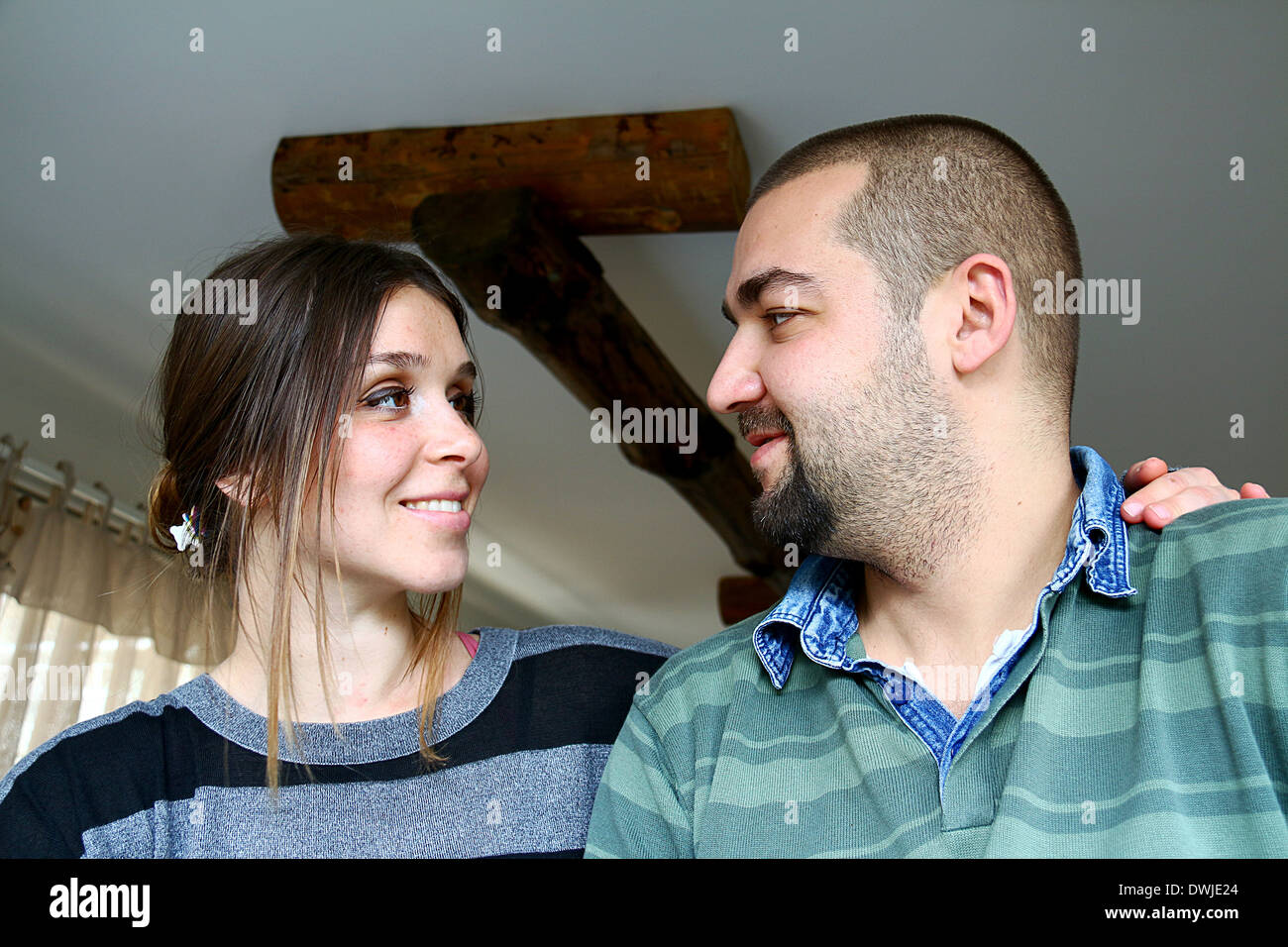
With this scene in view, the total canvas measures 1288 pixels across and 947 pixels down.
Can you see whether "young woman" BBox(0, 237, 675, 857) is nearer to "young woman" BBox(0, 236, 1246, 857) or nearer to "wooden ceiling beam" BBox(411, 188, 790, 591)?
"young woman" BBox(0, 236, 1246, 857)

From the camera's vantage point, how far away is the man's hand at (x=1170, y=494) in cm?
110

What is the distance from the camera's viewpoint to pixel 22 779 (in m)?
1.15

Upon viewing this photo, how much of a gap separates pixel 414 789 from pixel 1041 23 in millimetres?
1889

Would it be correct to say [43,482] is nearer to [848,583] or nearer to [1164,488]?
[848,583]

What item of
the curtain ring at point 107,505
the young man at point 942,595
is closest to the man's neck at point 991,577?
the young man at point 942,595

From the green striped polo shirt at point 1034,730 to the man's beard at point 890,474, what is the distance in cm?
11

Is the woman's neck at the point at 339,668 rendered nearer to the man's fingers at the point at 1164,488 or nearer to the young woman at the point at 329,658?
the young woman at the point at 329,658

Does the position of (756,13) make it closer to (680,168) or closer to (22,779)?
(680,168)

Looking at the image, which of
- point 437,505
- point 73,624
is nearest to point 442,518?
point 437,505

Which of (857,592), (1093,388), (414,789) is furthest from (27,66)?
(1093,388)

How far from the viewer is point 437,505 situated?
127 centimetres

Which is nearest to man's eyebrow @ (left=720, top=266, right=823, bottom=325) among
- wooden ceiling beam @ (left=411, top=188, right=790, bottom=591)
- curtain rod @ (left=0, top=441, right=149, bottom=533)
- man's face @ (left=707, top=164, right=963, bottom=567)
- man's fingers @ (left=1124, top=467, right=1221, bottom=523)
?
man's face @ (left=707, top=164, right=963, bottom=567)

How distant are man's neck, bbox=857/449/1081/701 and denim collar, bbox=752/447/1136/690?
0.14ft

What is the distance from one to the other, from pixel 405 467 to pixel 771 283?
0.47m
